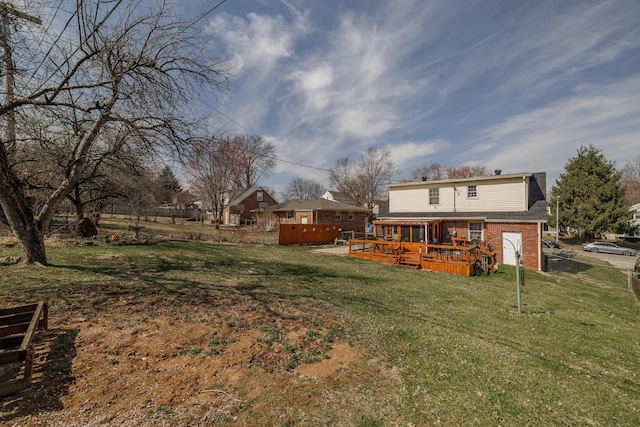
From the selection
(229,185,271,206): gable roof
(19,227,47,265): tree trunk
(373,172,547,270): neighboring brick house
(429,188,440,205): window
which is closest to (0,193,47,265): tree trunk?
(19,227,47,265): tree trunk

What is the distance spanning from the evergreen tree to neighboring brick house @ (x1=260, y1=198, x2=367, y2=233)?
24525 millimetres

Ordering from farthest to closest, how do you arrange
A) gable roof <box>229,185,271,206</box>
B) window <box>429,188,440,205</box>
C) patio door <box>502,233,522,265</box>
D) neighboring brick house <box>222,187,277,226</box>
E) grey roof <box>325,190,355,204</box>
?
grey roof <box>325,190,355,204</box>
gable roof <box>229,185,271,206</box>
neighboring brick house <box>222,187,277,226</box>
window <box>429,188,440,205</box>
patio door <box>502,233,522,265</box>

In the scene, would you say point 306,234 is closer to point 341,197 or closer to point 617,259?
point 617,259

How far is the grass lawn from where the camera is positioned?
3.21 m

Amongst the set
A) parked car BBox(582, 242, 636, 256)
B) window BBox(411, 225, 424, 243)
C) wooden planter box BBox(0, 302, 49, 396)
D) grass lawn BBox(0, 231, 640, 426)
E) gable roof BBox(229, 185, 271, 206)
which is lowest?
parked car BBox(582, 242, 636, 256)

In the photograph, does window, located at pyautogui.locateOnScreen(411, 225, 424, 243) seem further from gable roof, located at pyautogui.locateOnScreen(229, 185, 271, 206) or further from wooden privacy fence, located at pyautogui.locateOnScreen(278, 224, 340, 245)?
gable roof, located at pyautogui.locateOnScreen(229, 185, 271, 206)

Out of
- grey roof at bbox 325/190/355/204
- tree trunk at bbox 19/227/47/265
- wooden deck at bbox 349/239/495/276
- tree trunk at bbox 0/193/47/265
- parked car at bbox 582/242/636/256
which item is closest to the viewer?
tree trunk at bbox 0/193/47/265

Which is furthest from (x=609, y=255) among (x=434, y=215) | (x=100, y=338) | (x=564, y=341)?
(x=100, y=338)

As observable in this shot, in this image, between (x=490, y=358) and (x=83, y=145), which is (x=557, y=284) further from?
(x=83, y=145)

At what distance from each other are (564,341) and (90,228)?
18943 mm

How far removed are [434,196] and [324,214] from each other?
10785mm

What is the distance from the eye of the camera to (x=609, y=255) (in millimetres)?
24797

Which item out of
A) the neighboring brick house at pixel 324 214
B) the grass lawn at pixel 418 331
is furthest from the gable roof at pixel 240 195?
the grass lawn at pixel 418 331

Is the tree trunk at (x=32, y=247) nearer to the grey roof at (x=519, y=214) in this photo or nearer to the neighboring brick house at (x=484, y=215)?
the neighboring brick house at (x=484, y=215)
